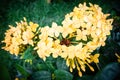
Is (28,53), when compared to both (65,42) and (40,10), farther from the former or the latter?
(40,10)

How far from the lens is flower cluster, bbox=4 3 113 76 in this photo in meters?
1.16

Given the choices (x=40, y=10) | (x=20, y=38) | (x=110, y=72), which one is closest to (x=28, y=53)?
(x=20, y=38)

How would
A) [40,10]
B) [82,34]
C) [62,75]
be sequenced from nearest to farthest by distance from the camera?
1. [82,34]
2. [62,75]
3. [40,10]

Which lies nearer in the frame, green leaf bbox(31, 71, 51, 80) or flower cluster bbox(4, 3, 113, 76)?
flower cluster bbox(4, 3, 113, 76)

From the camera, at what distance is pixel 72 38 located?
1266mm

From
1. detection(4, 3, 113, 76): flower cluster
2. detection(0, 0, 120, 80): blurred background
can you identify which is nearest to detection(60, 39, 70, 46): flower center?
detection(4, 3, 113, 76): flower cluster

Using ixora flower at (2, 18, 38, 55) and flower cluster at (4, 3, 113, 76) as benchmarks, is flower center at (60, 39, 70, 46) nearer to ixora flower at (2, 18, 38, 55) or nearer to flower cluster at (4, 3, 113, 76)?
flower cluster at (4, 3, 113, 76)

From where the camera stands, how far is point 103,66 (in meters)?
1.35

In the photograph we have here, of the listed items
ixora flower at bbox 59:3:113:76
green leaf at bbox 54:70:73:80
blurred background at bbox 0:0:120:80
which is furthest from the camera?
blurred background at bbox 0:0:120:80

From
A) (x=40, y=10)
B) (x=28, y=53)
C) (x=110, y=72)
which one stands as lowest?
(x=110, y=72)

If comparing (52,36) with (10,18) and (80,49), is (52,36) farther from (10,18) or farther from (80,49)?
(10,18)

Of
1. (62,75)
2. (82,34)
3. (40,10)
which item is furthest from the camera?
(40,10)

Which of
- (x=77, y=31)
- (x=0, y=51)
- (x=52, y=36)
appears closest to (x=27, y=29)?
(x=52, y=36)

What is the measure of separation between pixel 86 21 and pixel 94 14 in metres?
0.07
